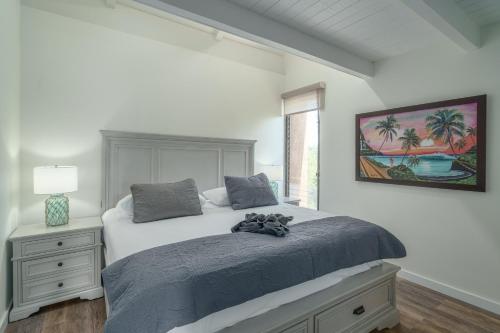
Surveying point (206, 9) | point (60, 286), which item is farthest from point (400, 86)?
point (60, 286)

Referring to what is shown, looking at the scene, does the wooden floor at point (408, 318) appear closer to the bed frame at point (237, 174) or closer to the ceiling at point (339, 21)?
the bed frame at point (237, 174)

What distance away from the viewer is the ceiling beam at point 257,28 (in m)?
1.76

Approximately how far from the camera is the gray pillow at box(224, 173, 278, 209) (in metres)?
2.85

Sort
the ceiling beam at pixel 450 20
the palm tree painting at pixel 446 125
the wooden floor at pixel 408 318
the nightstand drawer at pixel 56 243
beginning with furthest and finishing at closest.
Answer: the palm tree painting at pixel 446 125 < the nightstand drawer at pixel 56 243 < the wooden floor at pixel 408 318 < the ceiling beam at pixel 450 20

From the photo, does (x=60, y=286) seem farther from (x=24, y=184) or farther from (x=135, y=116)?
(x=135, y=116)

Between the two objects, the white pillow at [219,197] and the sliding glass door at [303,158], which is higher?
the sliding glass door at [303,158]

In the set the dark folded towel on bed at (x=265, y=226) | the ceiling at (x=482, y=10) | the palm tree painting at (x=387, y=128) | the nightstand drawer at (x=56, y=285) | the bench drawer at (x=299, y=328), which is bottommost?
the nightstand drawer at (x=56, y=285)

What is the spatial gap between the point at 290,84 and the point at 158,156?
2406mm

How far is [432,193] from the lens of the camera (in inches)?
102

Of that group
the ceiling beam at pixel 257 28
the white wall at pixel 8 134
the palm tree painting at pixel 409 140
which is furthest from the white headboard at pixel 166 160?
the palm tree painting at pixel 409 140

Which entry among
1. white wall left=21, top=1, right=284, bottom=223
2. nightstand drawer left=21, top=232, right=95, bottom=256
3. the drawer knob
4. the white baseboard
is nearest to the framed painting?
the white baseboard

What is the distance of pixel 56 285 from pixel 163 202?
3.57 feet

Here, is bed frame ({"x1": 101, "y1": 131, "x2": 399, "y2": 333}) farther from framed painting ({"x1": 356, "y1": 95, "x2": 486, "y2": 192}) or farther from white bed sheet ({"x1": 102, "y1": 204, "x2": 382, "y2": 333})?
framed painting ({"x1": 356, "y1": 95, "x2": 486, "y2": 192})

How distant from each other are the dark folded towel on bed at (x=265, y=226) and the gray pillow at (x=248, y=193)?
2.44ft
